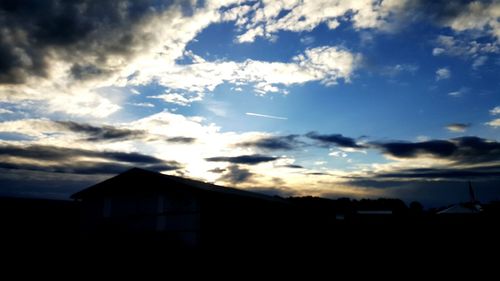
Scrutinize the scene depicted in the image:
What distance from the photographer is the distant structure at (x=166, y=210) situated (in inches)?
677

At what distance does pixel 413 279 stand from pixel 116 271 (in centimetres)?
1142

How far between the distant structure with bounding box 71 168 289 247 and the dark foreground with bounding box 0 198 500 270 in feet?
0.83

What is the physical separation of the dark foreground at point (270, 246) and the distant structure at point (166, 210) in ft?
0.83

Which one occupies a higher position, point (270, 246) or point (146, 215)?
point (146, 215)

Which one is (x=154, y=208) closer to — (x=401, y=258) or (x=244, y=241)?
(x=244, y=241)

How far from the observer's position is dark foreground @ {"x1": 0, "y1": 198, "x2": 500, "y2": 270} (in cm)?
1559

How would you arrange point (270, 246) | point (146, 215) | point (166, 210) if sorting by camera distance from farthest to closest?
point (270, 246)
point (146, 215)
point (166, 210)

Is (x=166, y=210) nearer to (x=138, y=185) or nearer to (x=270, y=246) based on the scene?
(x=138, y=185)

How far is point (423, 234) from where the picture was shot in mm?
18812

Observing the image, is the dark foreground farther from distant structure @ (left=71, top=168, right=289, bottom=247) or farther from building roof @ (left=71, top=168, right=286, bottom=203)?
building roof @ (left=71, top=168, right=286, bottom=203)

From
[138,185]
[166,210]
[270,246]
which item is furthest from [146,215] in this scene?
[270,246]

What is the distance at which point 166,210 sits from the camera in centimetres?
1812

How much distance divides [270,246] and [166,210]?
24.7 ft

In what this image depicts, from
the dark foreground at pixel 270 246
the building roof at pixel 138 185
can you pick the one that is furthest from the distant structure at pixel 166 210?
the dark foreground at pixel 270 246
